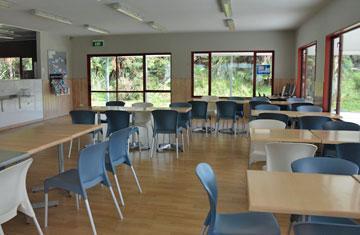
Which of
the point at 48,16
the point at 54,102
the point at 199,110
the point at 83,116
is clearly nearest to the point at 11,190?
the point at 83,116

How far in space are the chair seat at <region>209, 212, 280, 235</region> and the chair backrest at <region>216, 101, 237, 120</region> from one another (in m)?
5.43

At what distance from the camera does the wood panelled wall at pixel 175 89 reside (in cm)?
1138

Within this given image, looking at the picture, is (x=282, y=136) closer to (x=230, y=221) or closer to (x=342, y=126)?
(x=342, y=126)

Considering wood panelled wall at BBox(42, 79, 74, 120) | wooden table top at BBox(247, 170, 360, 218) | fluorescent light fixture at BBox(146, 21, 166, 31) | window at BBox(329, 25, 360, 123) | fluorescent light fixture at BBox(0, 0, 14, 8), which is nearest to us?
wooden table top at BBox(247, 170, 360, 218)

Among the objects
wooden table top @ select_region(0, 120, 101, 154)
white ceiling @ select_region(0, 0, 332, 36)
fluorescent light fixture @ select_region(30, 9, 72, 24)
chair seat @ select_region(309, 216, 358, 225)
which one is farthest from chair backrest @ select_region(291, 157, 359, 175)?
fluorescent light fixture @ select_region(30, 9, 72, 24)

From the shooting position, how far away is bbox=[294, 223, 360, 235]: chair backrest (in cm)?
144

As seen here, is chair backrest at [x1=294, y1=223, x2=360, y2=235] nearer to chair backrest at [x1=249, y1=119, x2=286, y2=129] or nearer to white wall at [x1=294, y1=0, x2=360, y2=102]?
chair backrest at [x1=249, y1=119, x2=286, y2=129]

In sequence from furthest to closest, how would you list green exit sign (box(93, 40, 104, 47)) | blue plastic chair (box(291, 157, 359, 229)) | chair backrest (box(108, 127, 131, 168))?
green exit sign (box(93, 40, 104, 47)) → chair backrest (box(108, 127, 131, 168)) → blue plastic chair (box(291, 157, 359, 229))

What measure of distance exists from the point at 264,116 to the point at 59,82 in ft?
26.8

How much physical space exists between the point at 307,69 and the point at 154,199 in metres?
7.42

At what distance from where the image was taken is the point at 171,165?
5.37m

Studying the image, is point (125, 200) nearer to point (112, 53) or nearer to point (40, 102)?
point (40, 102)

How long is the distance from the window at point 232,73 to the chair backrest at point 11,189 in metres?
9.68

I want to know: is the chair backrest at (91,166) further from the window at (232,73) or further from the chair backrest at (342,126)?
the window at (232,73)
